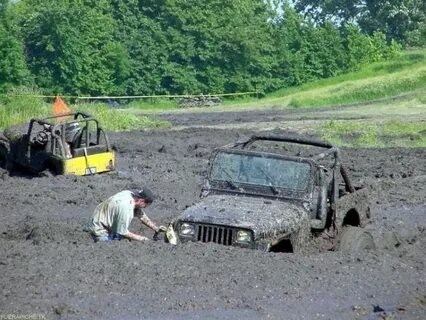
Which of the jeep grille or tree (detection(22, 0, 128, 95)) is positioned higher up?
the jeep grille

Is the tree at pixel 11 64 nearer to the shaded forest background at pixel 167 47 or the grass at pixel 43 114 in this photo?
the shaded forest background at pixel 167 47

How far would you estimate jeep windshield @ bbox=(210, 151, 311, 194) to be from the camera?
54.9 ft

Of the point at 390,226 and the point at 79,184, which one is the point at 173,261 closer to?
the point at 390,226

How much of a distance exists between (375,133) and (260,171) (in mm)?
25937

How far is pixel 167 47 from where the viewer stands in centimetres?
7962

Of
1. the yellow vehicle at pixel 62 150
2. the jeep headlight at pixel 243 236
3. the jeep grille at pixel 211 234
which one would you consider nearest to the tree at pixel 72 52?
the yellow vehicle at pixel 62 150

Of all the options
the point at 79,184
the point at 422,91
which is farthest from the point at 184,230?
the point at 422,91

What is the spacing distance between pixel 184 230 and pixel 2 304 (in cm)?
378

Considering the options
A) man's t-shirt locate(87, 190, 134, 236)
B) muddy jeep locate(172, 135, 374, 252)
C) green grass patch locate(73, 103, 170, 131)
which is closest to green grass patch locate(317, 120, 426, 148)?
green grass patch locate(73, 103, 170, 131)

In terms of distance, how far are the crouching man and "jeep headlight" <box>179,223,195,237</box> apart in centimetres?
85

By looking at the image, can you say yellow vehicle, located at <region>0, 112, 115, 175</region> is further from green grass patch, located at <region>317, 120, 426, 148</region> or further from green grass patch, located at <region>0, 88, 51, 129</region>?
green grass patch, located at <region>0, 88, 51, 129</region>

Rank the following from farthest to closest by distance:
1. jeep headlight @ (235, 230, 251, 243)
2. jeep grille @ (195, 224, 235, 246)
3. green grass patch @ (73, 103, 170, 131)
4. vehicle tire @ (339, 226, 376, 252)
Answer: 1. green grass patch @ (73, 103, 170, 131)
2. vehicle tire @ (339, 226, 376, 252)
3. jeep grille @ (195, 224, 235, 246)
4. jeep headlight @ (235, 230, 251, 243)

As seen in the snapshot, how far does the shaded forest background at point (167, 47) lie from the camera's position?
74.9 meters

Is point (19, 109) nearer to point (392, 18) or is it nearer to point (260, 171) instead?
point (260, 171)
